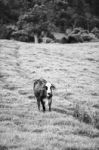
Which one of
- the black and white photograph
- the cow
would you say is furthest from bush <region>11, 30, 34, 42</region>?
the cow

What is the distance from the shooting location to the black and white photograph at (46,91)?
865 cm

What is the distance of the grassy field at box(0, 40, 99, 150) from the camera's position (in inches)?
329

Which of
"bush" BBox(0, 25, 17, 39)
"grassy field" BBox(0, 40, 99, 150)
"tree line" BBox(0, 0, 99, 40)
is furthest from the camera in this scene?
"bush" BBox(0, 25, 17, 39)

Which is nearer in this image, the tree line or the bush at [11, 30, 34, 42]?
the bush at [11, 30, 34, 42]

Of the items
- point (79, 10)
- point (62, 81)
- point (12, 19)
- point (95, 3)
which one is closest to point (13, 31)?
point (12, 19)

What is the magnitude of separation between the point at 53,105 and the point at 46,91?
1885mm

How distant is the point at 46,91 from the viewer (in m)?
12.9

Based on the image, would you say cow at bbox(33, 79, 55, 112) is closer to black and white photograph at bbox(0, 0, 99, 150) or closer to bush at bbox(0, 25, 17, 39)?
black and white photograph at bbox(0, 0, 99, 150)

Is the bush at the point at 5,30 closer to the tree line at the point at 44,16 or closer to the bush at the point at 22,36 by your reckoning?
the tree line at the point at 44,16

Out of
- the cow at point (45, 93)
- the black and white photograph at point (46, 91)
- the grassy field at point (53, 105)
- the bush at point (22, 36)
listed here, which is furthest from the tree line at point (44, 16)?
the cow at point (45, 93)

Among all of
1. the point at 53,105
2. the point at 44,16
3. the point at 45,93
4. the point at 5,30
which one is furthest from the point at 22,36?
the point at 45,93

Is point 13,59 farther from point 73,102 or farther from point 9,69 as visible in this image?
point 73,102

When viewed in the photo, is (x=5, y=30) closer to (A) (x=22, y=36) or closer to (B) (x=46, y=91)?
(A) (x=22, y=36)

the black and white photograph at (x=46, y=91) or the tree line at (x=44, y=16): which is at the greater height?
the tree line at (x=44, y=16)
